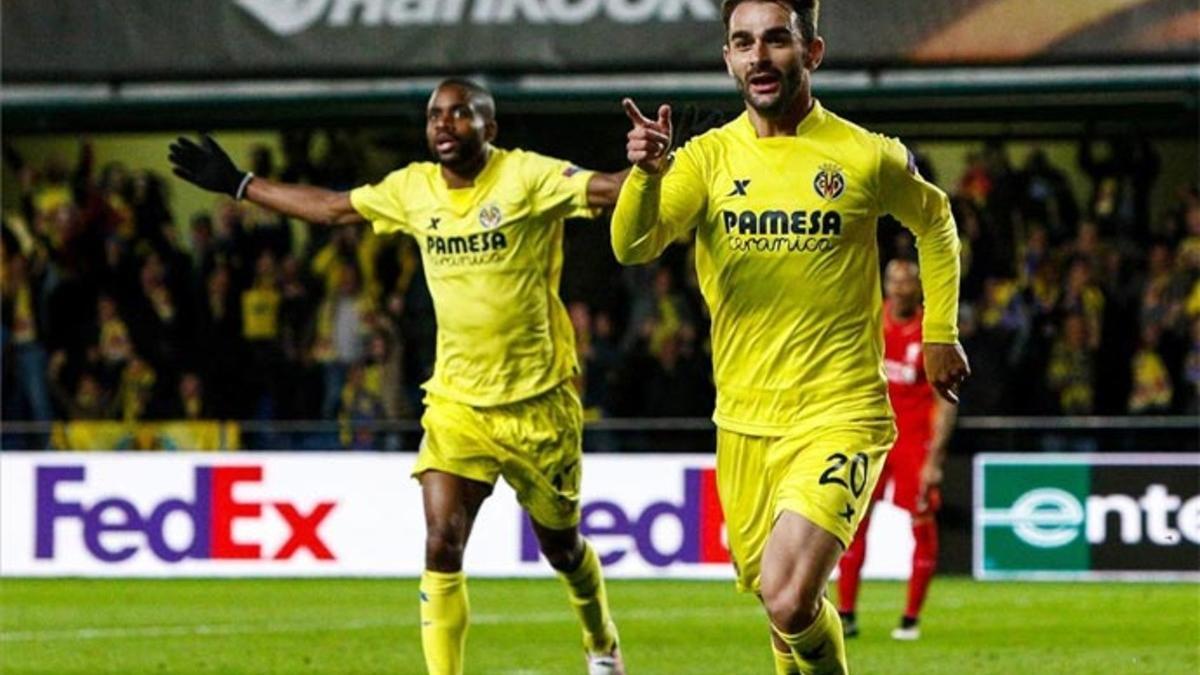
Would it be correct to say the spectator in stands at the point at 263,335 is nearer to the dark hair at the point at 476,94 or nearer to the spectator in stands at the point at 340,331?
the spectator in stands at the point at 340,331

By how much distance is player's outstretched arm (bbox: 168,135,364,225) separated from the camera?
10.6 metres

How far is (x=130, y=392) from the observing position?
813 inches

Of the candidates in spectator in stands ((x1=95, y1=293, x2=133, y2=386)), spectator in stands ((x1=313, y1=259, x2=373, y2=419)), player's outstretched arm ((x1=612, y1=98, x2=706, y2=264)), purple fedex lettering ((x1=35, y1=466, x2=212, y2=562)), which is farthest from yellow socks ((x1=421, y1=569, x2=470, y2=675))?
spectator in stands ((x1=95, y1=293, x2=133, y2=386))

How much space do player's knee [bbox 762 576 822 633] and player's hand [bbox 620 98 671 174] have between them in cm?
124

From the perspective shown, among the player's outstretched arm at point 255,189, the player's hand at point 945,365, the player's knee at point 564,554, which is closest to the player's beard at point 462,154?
the player's outstretched arm at point 255,189

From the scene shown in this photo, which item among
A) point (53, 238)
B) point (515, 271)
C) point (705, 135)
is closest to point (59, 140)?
point (53, 238)

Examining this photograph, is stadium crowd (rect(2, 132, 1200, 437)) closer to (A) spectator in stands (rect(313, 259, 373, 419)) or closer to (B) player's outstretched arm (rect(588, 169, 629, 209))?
(A) spectator in stands (rect(313, 259, 373, 419))

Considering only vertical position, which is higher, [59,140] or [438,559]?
[59,140]

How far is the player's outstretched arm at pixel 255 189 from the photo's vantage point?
1062 centimetres

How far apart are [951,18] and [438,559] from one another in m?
11.9

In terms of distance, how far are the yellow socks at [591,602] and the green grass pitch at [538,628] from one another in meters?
1.11

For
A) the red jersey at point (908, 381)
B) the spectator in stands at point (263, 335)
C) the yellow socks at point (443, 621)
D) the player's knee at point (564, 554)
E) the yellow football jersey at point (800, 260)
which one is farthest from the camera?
the spectator in stands at point (263, 335)

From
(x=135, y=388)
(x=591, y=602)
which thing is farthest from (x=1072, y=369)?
(x=591, y=602)

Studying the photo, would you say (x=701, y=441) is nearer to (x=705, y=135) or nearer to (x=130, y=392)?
(x=130, y=392)
